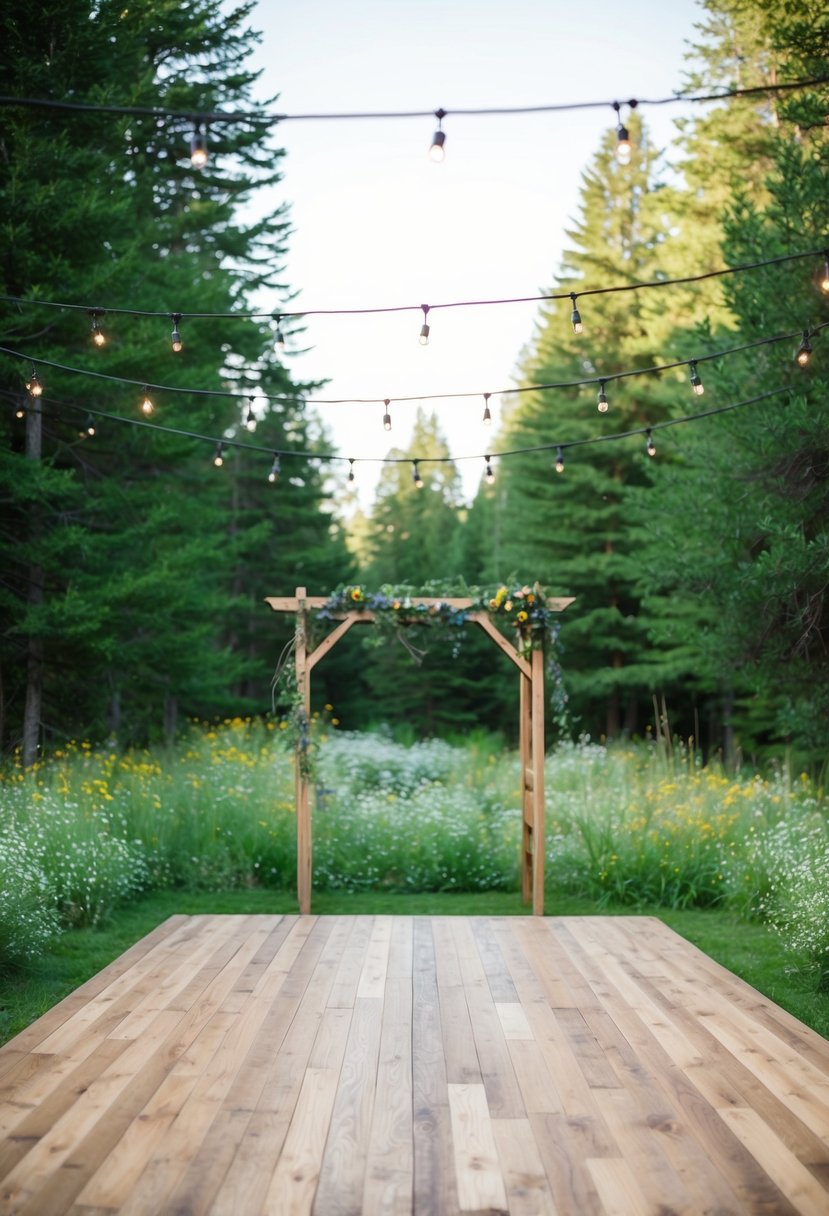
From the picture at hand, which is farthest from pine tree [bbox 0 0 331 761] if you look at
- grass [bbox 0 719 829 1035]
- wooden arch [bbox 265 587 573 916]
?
wooden arch [bbox 265 587 573 916]

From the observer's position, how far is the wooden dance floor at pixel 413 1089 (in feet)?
9.73

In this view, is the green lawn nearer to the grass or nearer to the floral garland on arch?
the grass

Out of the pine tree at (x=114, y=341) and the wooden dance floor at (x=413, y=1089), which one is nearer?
the wooden dance floor at (x=413, y=1089)

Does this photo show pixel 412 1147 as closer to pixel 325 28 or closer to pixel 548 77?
pixel 548 77

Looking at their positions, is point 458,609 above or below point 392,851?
above

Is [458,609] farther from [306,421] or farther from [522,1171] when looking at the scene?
[306,421]

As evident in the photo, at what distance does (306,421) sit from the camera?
17.9 meters

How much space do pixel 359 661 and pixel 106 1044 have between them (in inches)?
607

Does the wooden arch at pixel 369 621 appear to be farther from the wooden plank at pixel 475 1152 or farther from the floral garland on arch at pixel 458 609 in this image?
→ the wooden plank at pixel 475 1152

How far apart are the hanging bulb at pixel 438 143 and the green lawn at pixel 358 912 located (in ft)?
13.5

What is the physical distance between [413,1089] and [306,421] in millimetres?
15129

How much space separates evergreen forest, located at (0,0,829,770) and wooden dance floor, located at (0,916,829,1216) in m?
2.58

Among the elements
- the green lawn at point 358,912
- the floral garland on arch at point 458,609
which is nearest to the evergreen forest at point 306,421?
the floral garland on arch at point 458,609

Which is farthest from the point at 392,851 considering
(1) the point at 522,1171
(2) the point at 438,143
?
(2) the point at 438,143
